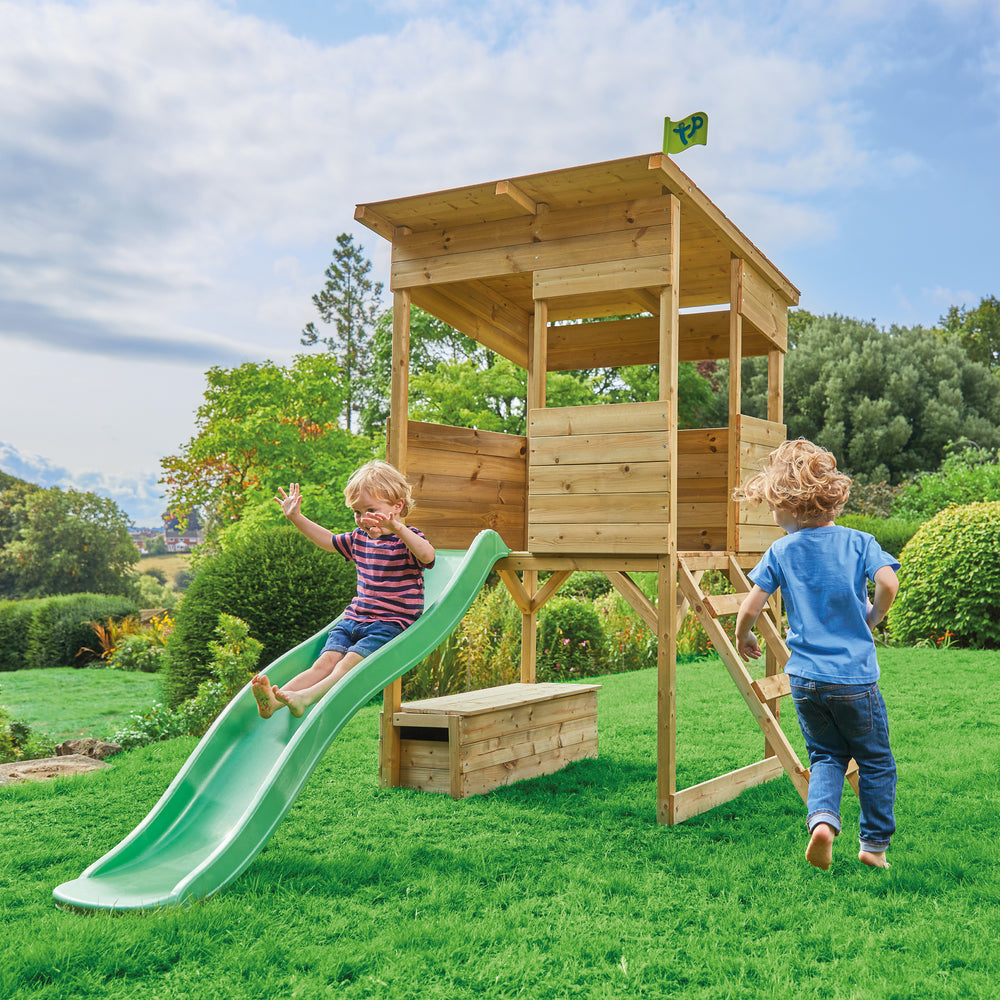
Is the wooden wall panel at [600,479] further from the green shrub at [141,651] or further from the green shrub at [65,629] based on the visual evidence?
the green shrub at [65,629]

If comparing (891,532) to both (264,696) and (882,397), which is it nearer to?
(882,397)

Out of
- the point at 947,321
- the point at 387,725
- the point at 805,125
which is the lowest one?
the point at 387,725

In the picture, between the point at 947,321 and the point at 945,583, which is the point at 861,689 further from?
the point at 947,321

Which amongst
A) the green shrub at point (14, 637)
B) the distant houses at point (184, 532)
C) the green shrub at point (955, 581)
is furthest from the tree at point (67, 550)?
the green shrub at point (955, 581)

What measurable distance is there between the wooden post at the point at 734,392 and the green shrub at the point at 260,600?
181 inches

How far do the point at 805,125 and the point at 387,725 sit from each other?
12533 millimetres

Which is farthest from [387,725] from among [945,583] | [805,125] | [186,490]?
[186,490]

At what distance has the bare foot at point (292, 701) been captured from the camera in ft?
14.3

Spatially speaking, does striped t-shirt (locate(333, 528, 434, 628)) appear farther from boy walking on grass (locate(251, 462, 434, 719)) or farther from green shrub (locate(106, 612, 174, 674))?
green shrub (locate(106, 612, 174, 674))

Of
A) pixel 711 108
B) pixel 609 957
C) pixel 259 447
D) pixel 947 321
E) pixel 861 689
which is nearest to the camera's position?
pixel 609 957

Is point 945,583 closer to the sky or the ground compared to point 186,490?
closer to the ground

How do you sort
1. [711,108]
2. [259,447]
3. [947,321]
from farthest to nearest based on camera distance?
[947,321] → [259,447] → [711,108]

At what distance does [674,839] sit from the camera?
15.6ft

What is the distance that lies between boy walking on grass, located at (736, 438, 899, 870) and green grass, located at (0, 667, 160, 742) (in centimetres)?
773
